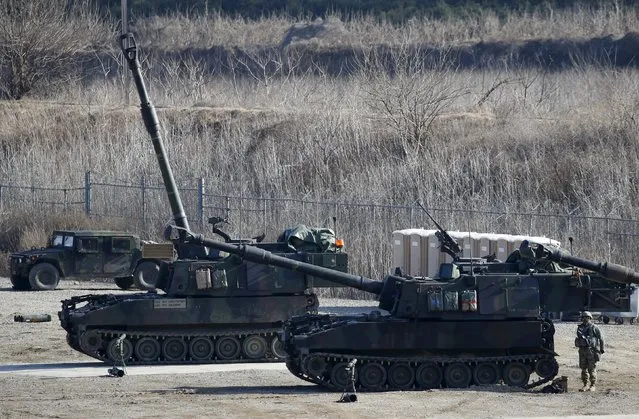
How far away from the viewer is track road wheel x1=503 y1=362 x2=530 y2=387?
60.8 ft

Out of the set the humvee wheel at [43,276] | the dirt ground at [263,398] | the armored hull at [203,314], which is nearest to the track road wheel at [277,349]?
the armored hull at [203,314]

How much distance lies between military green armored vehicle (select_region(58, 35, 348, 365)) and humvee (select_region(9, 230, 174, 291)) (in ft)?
31.1

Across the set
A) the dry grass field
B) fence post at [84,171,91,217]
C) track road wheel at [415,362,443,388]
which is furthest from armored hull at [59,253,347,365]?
fence post at [84,171,91,217]

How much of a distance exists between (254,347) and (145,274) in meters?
9.48

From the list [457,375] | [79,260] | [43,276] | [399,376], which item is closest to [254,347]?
[399,376]

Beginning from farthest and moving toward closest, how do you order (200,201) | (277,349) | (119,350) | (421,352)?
(200,201), (277,349), (119,350), (421,352)

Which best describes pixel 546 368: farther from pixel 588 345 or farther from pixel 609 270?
pixel 609 270

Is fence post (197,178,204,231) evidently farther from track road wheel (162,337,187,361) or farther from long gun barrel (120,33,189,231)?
track road wheel (162,337,187,361)

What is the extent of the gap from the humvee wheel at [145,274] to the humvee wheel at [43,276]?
2.23 meters

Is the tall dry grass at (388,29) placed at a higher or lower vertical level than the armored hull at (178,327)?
higher

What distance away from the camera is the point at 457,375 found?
18.5m

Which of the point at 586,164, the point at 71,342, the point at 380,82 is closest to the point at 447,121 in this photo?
the point at 380,82

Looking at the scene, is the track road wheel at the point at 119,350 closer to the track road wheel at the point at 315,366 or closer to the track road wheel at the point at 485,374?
the track road wheel at the point at 315,366

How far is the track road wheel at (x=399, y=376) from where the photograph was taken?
18.3m
